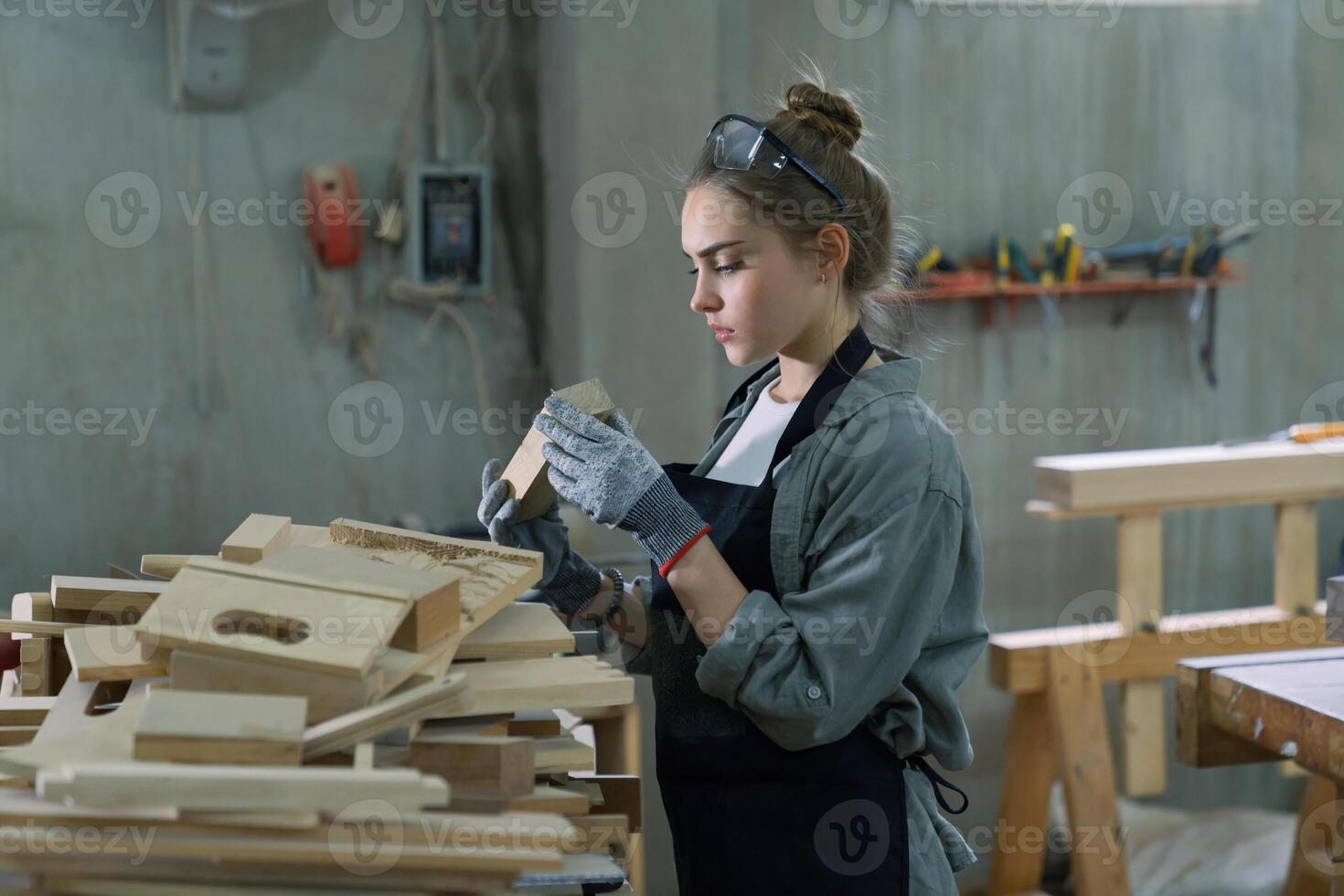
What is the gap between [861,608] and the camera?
145 centimetres

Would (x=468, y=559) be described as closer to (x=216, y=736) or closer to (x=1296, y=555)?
(x=216, y=736)

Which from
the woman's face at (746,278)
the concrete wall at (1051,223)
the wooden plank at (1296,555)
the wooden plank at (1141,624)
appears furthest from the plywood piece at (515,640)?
the wooden plank at (1296,555)

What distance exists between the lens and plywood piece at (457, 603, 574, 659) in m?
1.36

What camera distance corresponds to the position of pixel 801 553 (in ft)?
5.10

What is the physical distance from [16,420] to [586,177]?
1.56 metres

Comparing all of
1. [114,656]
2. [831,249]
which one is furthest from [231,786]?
[831,249]

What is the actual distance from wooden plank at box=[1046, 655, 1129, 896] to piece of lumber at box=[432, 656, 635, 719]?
1939 millimetres

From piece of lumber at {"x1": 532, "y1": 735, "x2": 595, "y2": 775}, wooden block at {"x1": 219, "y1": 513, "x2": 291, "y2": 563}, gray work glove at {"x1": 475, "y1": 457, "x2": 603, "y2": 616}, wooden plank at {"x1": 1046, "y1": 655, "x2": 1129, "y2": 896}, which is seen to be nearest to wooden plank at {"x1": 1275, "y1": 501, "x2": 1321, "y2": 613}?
wooden plank at {"x1": 1046, "y1": 655, "x2": 1129, "y2": 896}

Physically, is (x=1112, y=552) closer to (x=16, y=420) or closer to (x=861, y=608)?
(x=861, y=608)

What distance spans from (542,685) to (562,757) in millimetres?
76

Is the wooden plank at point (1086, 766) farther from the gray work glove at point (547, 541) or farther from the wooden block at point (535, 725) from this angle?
the wooden block at point (535, 725)

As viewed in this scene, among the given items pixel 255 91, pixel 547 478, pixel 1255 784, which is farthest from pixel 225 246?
pixel 1255 784

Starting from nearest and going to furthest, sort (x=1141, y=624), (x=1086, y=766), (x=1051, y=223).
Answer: (x=1086, y=766)
(x=1141, y=624)
(x=1051, y=223)

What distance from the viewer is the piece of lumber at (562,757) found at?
1.26 meters
